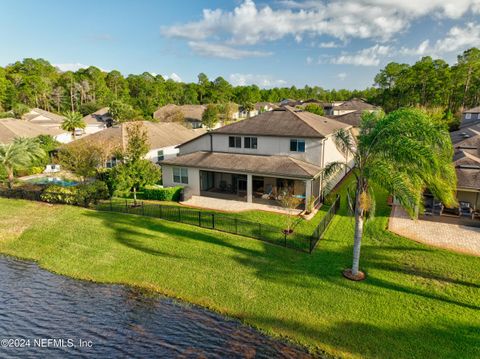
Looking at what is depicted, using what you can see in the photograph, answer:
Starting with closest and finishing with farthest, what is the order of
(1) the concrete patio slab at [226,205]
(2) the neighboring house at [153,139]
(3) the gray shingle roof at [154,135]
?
(1) the concrete patio slab at [226,205] → (2) the neighboring house at [153,139] → (3) the gray shingle roof at [154,135]

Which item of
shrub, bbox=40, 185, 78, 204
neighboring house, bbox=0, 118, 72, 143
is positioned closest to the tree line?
neighboring house, bbox=0, 118, 72, 143

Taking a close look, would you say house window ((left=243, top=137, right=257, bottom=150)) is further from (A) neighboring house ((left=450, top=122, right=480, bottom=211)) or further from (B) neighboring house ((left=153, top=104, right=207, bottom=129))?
(B) neighboring house ((left=153, top=104, right=207, bottom=129))

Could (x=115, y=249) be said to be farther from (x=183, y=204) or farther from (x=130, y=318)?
(x=183, y=204)

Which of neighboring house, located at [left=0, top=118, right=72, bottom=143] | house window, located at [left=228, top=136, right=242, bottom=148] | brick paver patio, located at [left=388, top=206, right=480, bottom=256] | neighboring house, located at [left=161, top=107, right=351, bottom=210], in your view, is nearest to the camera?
brick paver patio, located at [left=388, top=206, right=480, bottom=256]

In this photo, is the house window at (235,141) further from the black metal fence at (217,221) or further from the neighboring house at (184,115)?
the neighboring house at (184,115)

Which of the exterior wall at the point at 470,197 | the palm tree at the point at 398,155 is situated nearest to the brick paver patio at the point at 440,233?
the exterior wall at the point at 470,197

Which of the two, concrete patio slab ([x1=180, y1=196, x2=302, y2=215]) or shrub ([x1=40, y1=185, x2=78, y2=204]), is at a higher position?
shrub ([x1=40, y1=185, x2=78, y2=204])
